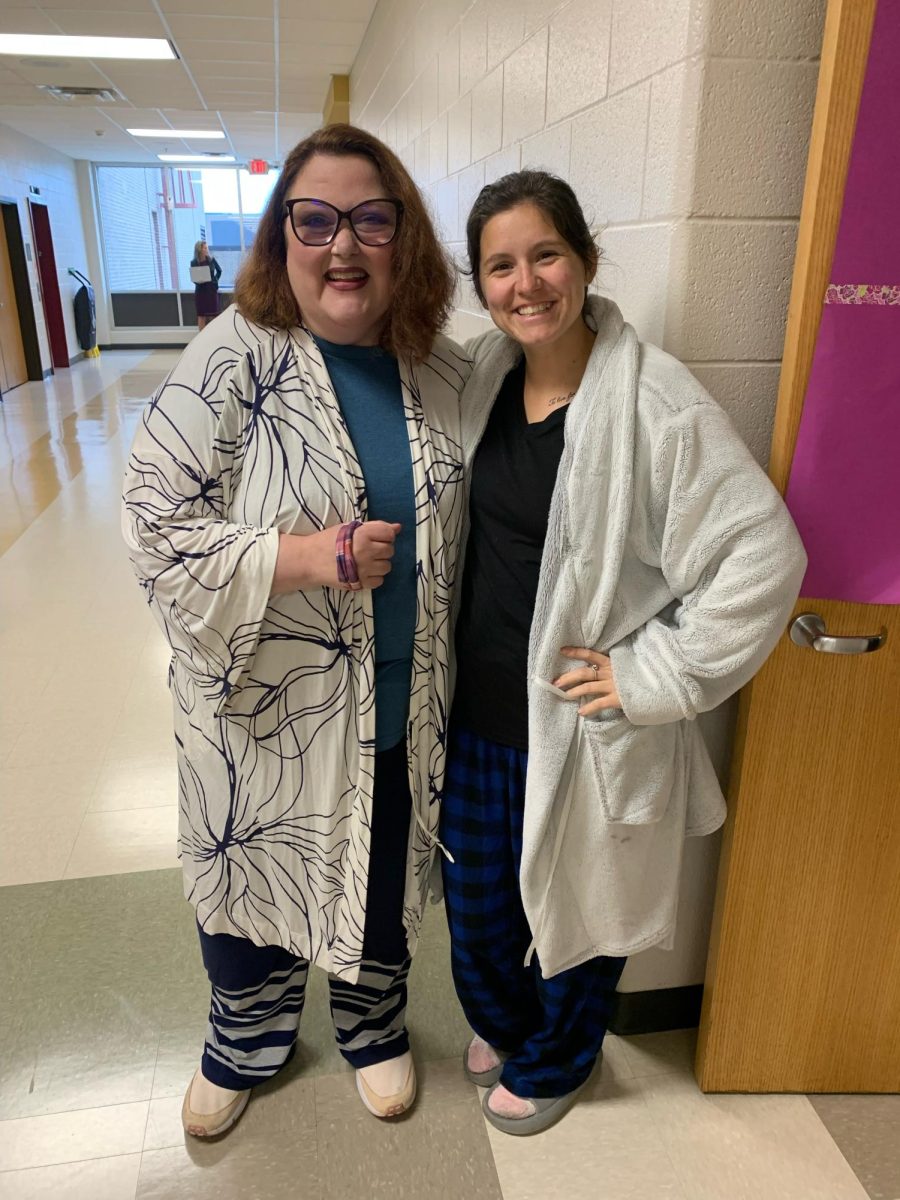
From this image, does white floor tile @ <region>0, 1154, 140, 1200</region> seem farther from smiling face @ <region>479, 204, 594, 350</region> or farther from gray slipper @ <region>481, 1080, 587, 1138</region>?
smiling face @ <region>479, 204, 594, 350</region>

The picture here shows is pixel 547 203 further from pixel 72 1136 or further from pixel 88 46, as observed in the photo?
pixel 88 46

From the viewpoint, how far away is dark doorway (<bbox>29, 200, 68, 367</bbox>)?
1113 centimetres

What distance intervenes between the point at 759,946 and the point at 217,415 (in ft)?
4.26

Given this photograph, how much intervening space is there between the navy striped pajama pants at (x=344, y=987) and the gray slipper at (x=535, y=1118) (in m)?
0.21

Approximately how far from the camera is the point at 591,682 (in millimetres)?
1280

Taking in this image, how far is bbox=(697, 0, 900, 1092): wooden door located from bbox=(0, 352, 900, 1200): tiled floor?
0.10m

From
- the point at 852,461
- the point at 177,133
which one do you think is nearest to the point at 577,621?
the point at 852,461

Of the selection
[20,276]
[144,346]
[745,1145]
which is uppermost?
[20,276]

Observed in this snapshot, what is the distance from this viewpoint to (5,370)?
9438mm

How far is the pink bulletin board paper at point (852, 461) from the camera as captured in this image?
4.06ft

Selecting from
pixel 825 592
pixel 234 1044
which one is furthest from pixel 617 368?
pixel 234 1044

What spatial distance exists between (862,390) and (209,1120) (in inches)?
63.2

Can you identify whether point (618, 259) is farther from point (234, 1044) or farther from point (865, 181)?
point (234, 1044)

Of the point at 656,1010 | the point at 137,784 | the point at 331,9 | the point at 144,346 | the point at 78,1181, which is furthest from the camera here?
the point at 144,346
